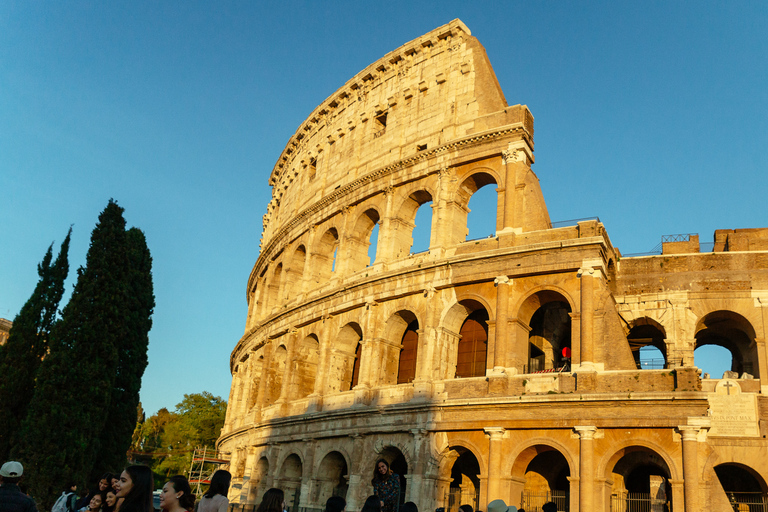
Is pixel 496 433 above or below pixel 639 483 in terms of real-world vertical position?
above

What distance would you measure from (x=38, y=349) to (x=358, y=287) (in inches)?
433

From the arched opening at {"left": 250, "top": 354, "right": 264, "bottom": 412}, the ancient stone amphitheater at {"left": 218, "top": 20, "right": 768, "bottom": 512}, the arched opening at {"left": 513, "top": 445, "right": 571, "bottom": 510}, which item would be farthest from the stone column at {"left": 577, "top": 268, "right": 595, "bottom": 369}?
the arched opening at {"left": 250, "top": 354, "right": 264, "bottom": 412}

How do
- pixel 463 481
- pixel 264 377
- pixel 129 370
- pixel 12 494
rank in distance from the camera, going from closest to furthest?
pixel 12 494
pixel 463 481
pixel 129 370
pixel 264 377

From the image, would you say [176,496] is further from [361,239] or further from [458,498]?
[361,239]

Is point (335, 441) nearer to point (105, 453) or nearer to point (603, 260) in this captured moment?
point (105, 453)

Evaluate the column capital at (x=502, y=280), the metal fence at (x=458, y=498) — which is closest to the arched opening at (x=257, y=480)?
the metal fence at (x=458, y=498)

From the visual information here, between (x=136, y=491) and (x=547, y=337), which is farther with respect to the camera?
(x=547, y=337)

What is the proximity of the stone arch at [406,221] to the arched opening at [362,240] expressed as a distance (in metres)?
1.80

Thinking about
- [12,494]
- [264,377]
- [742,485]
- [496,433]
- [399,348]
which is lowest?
[12,494]

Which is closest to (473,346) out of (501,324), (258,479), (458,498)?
(501,324)

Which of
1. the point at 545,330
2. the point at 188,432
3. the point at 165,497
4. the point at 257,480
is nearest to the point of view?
the point at 165,497

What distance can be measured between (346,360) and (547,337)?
296 inches

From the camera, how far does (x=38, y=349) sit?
21609 mm

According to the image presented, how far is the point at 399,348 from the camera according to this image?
75.1 feet
